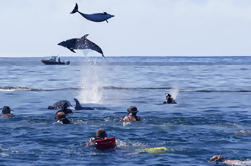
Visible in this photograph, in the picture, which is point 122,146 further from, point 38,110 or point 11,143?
point 38,110

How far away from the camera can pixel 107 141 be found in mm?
21312

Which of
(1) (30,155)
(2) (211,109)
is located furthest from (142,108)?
(1) (30,155)

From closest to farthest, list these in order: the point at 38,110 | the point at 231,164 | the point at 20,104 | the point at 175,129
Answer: the point at 231,164 < the point at 175,129 < the point at 38,110 < the point at 20,104

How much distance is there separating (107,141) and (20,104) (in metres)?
23.8
